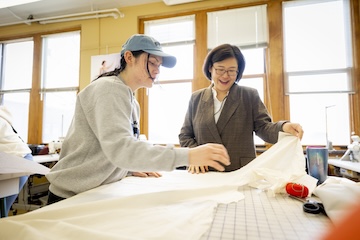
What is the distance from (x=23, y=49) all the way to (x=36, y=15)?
Answer: 30.9 inches

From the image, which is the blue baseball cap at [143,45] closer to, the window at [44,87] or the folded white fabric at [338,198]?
the folded white fabric at [338,198]

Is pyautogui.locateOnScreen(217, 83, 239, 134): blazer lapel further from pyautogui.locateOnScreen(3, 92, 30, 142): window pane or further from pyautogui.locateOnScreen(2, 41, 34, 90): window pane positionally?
pyautogui.locateOnScreen(2, 41, 34, 90): window pane

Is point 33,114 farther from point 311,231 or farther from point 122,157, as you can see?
point 311,231

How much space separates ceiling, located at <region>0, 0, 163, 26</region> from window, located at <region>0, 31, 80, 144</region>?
0.37 m

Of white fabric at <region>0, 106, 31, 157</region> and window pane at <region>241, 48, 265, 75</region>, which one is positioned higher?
window pane at <region>241, 48, 265, 75</region>

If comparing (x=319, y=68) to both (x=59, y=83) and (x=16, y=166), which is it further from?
(x=59, y=83)

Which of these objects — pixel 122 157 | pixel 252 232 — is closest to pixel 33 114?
pixel 122 157

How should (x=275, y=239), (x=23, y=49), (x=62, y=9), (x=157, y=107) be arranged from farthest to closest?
(x=23, y=49), (x=62, y=9), (x=157, y=107), (x=275, y=239)

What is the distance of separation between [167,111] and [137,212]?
3.03 metres

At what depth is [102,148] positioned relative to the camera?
754mm

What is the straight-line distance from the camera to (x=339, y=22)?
3047mm

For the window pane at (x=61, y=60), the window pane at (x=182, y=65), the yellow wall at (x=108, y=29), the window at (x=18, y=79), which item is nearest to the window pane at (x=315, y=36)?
the window pane at (x=182, y=65)

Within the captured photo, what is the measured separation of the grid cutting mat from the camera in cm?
51

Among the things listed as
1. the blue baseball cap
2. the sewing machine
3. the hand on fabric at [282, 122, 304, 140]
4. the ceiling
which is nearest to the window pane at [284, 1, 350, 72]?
the sewing machine
